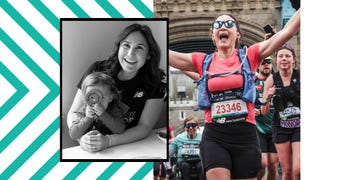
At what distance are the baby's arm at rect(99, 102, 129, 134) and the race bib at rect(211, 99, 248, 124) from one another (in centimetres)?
75

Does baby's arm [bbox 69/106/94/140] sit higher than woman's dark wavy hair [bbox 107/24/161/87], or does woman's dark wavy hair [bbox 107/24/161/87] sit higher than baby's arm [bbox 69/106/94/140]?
woman's dark wavy hair [bbox 107/24/161/87]

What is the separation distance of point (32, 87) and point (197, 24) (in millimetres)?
1400

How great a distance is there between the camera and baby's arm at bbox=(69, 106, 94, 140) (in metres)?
4.04

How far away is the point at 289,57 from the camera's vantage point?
3896mm

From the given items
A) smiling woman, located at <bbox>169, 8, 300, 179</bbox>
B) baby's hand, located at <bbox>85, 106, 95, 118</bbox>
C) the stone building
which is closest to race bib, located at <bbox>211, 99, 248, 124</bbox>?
smiling woman, located at <bbox>169, 8, 300, 179</bbox>

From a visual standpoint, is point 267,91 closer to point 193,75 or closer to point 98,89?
point 193,75

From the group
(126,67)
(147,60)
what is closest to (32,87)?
(126,67)

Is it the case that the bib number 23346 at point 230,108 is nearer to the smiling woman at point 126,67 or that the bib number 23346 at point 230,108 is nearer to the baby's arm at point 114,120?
the smiling woman at point 126,67

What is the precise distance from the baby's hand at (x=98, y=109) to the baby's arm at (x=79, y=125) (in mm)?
69

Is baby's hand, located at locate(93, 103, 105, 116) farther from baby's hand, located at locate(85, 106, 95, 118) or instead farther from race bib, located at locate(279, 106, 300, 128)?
race bib, located at locate(279, 106, 300, 128)

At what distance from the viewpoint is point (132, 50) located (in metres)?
4.03
